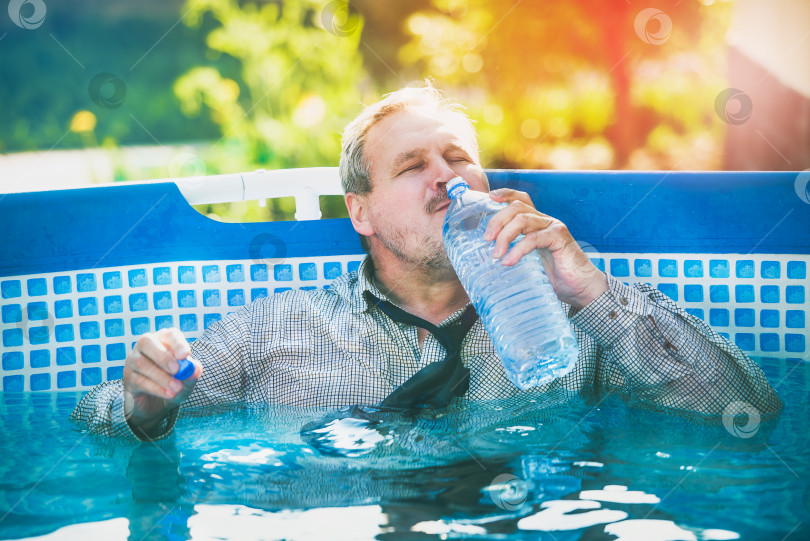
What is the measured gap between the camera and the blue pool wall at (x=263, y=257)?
2.57 meters

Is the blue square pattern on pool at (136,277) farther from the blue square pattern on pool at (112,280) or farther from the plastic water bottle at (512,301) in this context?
the plastic water bottle at (512,301)

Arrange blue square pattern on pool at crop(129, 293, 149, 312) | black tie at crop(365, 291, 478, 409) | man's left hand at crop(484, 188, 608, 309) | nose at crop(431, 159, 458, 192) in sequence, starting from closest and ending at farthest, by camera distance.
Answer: man's left hand at crop(484, 188, 608, 309) → black tie at crop(365, 291, 478, 409) → nose at crop(431, 159, 458, 192) → blue square pattern on pool at crop(129, 293, 149, 312)

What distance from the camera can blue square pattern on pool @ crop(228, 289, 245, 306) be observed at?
8.87 ft

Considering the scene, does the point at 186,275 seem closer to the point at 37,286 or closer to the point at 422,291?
the point at 37,286

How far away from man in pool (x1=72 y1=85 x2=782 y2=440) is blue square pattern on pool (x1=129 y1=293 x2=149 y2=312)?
0.41 metres

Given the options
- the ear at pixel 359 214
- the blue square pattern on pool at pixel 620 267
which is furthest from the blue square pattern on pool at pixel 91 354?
the blue square pattern on pool at pixel 620 267

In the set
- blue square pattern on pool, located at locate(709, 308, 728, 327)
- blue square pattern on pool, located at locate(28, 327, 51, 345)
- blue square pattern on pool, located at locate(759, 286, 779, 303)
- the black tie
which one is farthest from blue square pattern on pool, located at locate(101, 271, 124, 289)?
blue square pattern on pool, located at locate(759, 286, 779, 303)

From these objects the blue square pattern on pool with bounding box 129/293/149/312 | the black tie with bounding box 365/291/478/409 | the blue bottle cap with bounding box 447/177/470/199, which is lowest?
the black tie with bounding box 365/291/478/409

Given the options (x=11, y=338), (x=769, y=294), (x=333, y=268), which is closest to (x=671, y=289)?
(x=769, y=294)

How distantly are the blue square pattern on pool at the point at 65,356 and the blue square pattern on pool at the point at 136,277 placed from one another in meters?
0.26

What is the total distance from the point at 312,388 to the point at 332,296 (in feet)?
0.98

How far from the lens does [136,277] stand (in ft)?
8.79

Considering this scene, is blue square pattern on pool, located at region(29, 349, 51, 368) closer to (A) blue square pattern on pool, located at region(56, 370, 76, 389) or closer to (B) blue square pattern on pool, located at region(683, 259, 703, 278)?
(A) blue square pattern on pool, located at region(56, 370, 76, 389)

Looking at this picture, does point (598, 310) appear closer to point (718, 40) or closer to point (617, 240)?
point (617, 240)
